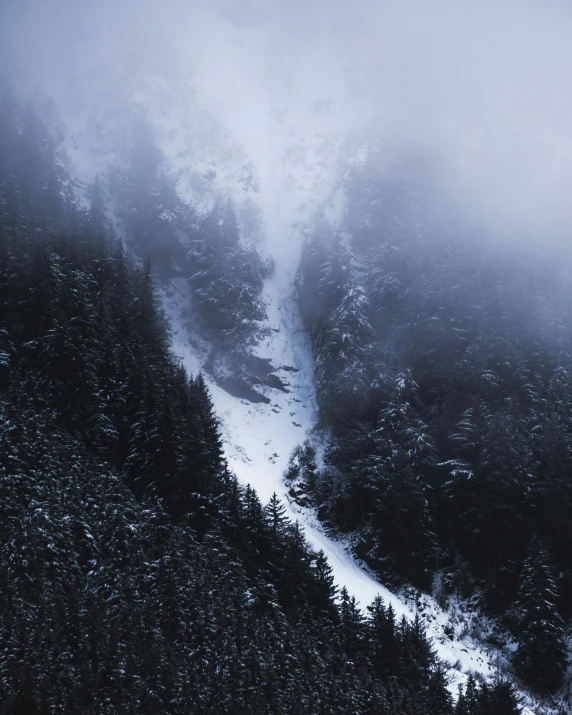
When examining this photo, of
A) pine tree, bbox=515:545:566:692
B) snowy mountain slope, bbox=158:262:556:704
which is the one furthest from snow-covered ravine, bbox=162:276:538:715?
pine tree, bbox=515:545:566:692

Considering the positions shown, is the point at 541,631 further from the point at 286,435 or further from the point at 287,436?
the point at 286,435

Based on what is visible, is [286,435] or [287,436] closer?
[287,436]

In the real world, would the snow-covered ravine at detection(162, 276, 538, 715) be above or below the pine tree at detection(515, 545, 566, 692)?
above

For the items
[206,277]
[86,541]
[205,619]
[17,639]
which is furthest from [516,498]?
[206,277]

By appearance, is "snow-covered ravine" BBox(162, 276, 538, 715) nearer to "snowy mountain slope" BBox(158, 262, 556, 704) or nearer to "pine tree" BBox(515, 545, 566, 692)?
"snowy mountain slope" BBox(158, 262, 556, 704)

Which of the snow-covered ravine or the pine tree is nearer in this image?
the pine tree

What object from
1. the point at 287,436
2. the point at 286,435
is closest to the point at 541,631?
the point at 287,436

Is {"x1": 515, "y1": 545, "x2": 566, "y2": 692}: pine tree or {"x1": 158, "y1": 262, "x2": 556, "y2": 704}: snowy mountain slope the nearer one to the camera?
{"x1": 515, "y1": 545, "x2": 566, "y2": 692}: pine tree

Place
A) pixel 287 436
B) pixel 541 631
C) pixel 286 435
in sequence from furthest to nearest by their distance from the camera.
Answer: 1. pixel 286 435
2. pixel 287 436
3. pixel 541 631
